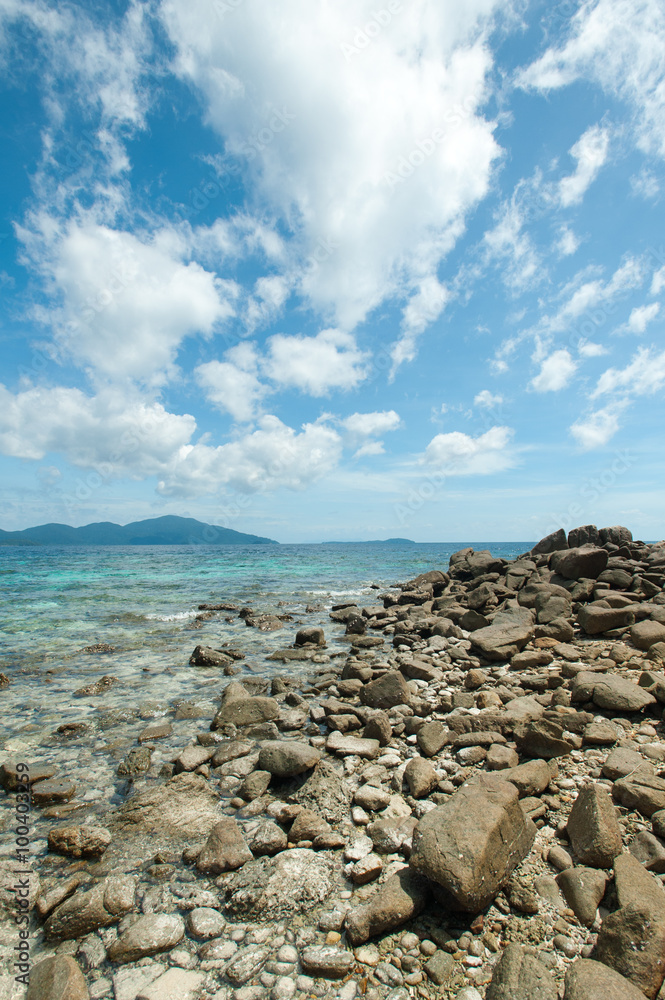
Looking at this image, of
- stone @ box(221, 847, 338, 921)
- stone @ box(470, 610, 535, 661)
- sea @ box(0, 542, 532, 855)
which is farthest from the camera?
stone @ box(470, 610, 535, 661)

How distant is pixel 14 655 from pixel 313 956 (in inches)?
534

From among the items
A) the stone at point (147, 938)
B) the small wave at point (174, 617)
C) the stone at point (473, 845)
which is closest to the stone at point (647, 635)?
the stone at point (473, 845)

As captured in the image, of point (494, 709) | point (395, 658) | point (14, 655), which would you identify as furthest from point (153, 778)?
point (14, 655)

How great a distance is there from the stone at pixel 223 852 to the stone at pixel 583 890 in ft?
9.39

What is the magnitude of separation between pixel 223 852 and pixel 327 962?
5.25 ft

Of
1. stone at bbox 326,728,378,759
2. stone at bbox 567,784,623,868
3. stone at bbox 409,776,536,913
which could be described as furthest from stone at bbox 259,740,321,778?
stone at bbox 567,784,623,868

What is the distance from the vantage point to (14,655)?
13094 mm

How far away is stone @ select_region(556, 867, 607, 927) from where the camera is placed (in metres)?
3.38

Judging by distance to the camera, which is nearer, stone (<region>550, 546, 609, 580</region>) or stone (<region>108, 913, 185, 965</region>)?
stone (<region>108, 913, 185, 965</region>)

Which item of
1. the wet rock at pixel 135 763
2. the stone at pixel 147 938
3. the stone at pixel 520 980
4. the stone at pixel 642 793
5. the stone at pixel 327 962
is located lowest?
the wet rock at pixel 135 763

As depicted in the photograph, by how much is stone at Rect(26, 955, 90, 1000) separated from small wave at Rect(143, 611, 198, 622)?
17.0m

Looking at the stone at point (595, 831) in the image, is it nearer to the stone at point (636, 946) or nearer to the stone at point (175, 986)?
the stone at point (636, 946)

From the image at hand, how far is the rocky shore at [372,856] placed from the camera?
123 inches

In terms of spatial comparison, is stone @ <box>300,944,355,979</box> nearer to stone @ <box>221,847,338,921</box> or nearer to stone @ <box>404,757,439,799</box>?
stone @ <box>221,847,338,921</box>
